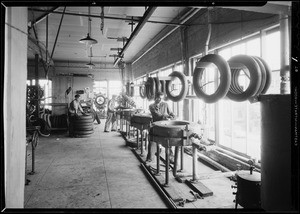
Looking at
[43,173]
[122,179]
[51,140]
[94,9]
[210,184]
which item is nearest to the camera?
[210,184]

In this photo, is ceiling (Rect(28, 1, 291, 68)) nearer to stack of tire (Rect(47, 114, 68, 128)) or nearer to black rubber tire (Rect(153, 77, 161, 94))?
black rubber tire (Rect(153, 77, 161, 94))

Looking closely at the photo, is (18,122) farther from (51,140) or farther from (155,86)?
(51,140)

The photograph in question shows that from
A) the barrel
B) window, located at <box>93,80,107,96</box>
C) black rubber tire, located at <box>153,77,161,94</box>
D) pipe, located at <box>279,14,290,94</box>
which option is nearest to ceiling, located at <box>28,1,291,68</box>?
black rubber tire, located at <box>153,77,161,94</box>

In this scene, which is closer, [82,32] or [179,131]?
[179,131]

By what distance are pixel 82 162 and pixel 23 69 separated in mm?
4362

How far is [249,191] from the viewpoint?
294cm

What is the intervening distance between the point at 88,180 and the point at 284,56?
431cm

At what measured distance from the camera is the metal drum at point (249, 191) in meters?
2.91

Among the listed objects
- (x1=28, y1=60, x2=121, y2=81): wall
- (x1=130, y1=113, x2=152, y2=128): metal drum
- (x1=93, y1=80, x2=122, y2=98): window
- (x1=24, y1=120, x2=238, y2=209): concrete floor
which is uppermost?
(x1=28, y1=60, x2=121, y2=81): wall

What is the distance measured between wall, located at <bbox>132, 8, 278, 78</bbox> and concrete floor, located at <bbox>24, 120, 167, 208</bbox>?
3.70 m

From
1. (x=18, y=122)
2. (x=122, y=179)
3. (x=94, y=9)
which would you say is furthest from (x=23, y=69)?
(x=94, y=9)

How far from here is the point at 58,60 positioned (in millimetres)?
17312

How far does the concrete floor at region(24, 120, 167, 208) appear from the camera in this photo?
385cm

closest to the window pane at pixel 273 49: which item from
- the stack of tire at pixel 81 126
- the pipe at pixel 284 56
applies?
the pipe at pixel 284 56
